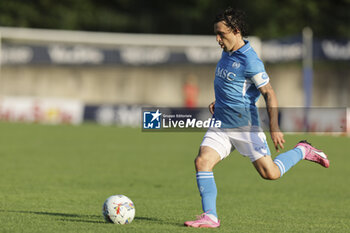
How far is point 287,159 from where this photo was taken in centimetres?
805

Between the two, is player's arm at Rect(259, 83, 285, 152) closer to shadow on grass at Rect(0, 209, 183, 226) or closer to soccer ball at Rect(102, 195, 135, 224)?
shadow on grass at Rect(0, 209, 183, 226)

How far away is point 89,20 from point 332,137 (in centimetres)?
2518

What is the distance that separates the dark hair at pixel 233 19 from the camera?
24.6ft

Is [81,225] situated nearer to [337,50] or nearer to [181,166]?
[181,166]

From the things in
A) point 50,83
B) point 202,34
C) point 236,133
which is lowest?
point 236,133

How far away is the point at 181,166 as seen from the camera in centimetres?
1511

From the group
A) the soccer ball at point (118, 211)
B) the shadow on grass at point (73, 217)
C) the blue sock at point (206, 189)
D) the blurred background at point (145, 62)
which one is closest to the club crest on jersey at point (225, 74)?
the blue sock at point (206, 189)

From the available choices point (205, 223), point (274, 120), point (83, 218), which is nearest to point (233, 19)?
point (274, 120)

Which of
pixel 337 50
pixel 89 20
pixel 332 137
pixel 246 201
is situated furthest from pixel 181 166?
pixel 89 20

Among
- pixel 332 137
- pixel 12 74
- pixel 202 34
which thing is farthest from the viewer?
pixel 202 34

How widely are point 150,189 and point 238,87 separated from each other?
426 centimetres

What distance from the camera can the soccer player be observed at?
295 inches

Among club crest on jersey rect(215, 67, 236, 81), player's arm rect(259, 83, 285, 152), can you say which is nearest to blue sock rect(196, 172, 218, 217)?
player's arm rect(259, 83, 285, 152)

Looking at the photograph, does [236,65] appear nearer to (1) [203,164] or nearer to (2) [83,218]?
(1) [203,164]
